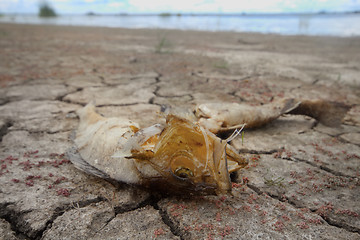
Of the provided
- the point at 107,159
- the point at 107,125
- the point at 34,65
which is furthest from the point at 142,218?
the point at 34,65

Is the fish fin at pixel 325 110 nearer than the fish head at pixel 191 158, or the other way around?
the fish head at pixel 191 158

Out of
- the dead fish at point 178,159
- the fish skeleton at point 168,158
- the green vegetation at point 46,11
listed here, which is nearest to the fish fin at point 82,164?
the fish skeleton at point 168,158

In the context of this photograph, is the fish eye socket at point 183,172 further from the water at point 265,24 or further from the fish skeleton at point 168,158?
the water at point 265,24

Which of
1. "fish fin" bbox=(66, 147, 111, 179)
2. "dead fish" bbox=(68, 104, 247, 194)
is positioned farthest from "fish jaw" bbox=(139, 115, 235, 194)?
"fish fin" bbox=(66, 147, 111, 179)

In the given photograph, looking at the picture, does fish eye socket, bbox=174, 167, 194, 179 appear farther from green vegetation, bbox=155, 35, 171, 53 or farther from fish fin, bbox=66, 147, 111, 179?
green vegetation, bbox=155, 35, 171, 53

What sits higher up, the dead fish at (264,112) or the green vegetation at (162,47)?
the green vegetation at (162,47)

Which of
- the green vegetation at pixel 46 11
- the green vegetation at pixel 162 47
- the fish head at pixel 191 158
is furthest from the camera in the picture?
the green vegetation at pixel 46 11

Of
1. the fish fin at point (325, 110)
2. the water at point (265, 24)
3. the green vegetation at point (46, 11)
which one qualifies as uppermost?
the green vegetation at point (46, 11)
